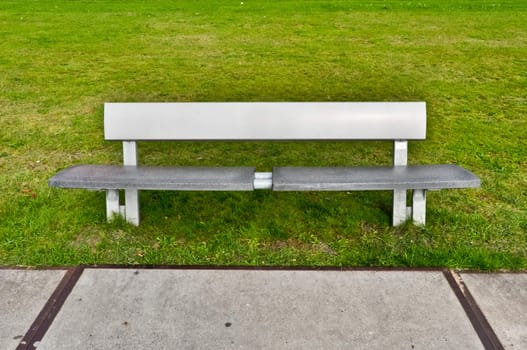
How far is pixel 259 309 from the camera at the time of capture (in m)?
3.37

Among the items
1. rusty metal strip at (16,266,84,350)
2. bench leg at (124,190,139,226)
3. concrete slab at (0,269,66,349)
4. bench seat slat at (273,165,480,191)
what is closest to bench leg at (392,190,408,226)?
bench seat slat at (273,165,480,191)

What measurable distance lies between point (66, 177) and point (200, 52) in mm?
7256

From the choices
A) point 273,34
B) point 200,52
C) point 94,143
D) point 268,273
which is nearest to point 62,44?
point 200,52

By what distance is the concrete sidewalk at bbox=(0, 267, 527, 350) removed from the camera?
123 inches

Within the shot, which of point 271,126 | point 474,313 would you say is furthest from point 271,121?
point 474,313

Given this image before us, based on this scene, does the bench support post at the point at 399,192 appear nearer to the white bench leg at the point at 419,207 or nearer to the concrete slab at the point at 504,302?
the white bench leg at the point at 419,207

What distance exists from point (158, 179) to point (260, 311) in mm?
1054

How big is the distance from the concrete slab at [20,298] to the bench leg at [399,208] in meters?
2.04

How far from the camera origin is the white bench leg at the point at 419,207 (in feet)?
13.8

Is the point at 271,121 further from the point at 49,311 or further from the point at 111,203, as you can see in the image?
the point at 49,311

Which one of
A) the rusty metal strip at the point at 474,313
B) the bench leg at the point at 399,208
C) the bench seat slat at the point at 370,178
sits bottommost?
the rusty metal strip at the point at 474,313

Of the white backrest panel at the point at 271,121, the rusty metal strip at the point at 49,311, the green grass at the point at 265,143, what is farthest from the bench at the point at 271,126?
the rusty metal strip at the point at 49,311

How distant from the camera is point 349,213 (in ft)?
14.9

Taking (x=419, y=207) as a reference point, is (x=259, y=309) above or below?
below
